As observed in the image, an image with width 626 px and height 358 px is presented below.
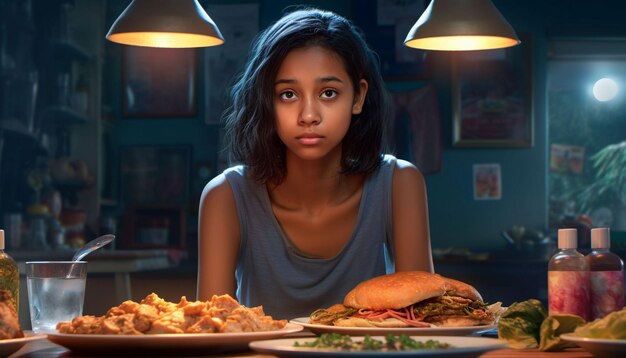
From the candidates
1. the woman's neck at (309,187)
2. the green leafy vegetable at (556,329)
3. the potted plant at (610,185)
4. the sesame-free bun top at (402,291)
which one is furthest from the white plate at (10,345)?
the potted plant at (610,185)

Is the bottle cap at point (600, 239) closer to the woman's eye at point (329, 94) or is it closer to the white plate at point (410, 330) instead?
the white plate at point (410, 330)

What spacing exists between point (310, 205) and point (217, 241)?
0.22m

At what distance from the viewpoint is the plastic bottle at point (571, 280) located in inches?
47.7

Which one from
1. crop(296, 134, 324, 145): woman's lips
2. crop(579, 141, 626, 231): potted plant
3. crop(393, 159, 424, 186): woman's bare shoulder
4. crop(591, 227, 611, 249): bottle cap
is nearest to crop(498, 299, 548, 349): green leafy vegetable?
crop(591, 227, 611, 249): bottle cap

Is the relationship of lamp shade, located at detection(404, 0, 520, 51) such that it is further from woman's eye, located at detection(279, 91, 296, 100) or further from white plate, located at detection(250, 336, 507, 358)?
white plate, located at detection(250, 336, 507, 358)

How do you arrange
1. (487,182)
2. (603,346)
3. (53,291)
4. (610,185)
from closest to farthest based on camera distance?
(603,346), (53,291), (487,182), (610,185)

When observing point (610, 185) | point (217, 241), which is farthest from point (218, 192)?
point (610, 185)

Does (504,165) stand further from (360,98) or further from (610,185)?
(360,98)

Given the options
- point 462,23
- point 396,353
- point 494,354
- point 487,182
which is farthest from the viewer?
point 487,182

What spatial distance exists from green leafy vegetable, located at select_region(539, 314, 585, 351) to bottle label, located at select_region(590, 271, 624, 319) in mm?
80

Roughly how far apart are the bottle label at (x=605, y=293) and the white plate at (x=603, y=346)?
0.57ft

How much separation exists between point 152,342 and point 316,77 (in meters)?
0.90

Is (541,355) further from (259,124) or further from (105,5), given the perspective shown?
(105,5)

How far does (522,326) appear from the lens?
3.87 feet
